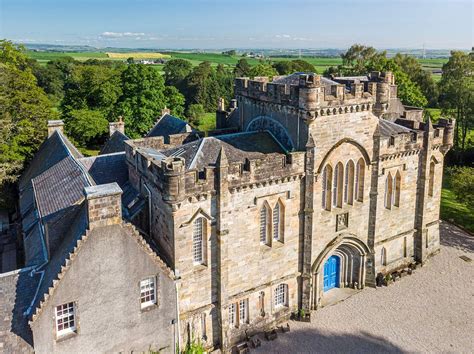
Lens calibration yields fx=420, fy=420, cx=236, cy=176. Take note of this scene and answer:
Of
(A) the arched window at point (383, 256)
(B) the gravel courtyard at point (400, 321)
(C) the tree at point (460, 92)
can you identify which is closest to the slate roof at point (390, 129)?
(A) the arched window at point (383, 256)

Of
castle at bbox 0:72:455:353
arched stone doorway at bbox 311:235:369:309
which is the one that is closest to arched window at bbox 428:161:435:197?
castle at bbox 0:72:455:353

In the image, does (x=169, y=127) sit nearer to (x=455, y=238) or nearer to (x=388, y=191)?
(x=388, y=191)

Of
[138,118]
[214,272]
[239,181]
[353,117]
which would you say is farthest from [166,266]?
[138,118]

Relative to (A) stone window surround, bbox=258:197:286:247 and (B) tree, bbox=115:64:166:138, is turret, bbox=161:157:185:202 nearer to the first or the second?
(A) stone window surround, bbox=258:197:286:247

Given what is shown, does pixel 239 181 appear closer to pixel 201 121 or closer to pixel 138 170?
pixel 138 170

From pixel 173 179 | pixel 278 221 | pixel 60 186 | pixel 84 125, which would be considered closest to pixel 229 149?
pixel 278 221
